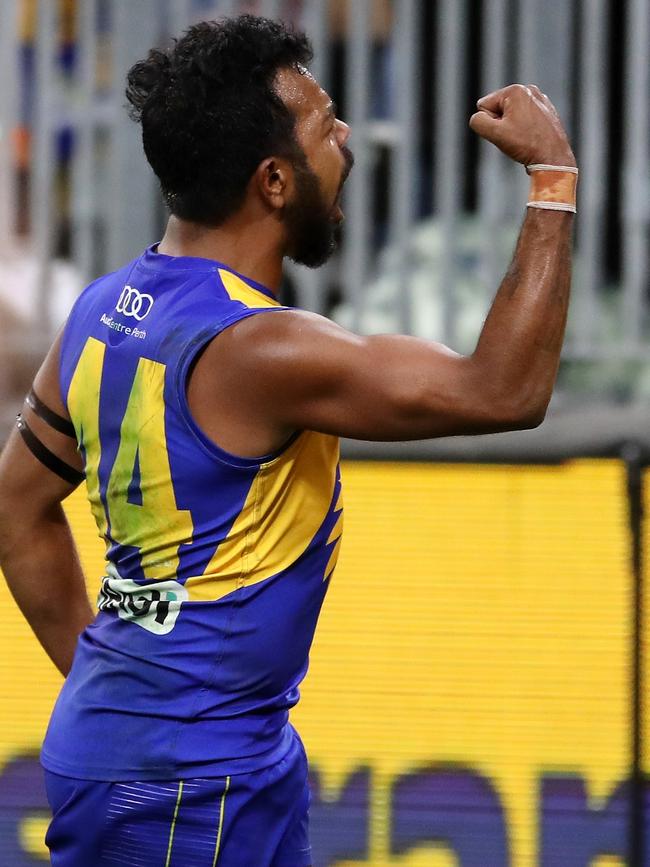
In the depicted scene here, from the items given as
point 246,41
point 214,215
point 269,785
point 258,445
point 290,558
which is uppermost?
point 246,41

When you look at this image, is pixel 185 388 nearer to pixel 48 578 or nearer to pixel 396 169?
pixel 48 578

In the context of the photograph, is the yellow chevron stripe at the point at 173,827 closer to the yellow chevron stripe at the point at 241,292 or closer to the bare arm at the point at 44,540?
the bare arm at the point at 44,540

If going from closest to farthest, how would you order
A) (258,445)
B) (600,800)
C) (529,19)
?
(258,445) → (600,800) → (529,19)

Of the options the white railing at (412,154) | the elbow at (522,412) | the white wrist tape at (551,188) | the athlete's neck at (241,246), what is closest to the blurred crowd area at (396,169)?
the white railing at (412,154)

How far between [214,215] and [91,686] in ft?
2.55

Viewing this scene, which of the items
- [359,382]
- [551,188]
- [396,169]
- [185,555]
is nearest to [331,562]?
[185,555]

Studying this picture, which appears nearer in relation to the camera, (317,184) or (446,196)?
(317,184)

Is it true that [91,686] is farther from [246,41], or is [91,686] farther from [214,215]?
[246,41]

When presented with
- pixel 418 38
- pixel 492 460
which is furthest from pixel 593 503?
pixel 418 38

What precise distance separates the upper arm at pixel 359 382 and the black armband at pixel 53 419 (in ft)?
1.61

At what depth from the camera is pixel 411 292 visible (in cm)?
649

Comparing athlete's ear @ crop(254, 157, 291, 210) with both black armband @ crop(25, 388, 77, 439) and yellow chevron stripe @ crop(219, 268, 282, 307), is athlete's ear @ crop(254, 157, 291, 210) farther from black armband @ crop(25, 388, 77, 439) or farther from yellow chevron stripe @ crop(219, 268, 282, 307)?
black armband @ crop(25, 388, 77, 439)

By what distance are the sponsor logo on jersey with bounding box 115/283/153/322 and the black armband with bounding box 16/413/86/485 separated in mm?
354

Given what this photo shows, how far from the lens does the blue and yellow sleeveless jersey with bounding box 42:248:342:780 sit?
2.19 meters
